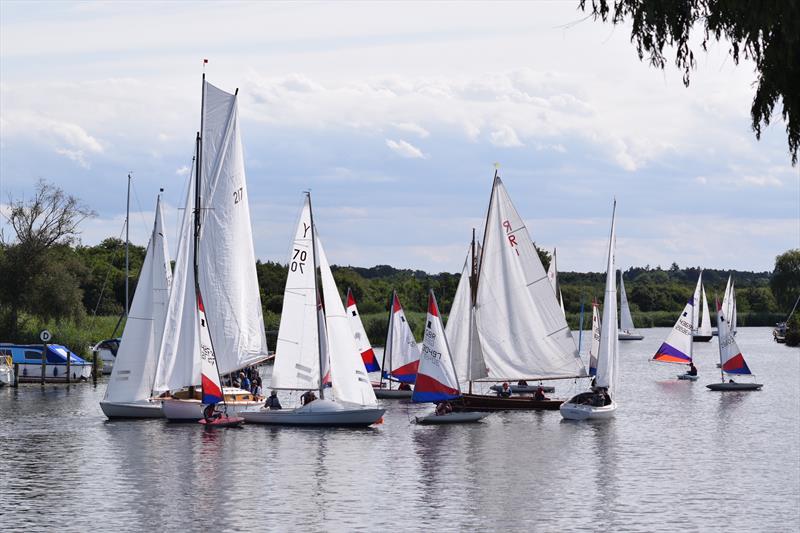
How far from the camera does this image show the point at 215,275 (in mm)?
61812

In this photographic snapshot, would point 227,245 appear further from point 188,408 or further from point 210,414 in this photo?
point 210,414

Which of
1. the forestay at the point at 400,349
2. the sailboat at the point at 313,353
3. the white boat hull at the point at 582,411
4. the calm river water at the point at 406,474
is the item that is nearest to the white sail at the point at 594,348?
the calm river water at the point at 406,474

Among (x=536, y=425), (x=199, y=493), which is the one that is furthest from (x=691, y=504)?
(x=536, y=425)

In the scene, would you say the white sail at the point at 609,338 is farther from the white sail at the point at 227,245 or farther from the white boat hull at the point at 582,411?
the white sail at the point at 227,245

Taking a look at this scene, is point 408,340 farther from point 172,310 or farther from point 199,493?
point 199,493

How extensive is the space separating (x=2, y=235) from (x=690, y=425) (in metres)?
65.0

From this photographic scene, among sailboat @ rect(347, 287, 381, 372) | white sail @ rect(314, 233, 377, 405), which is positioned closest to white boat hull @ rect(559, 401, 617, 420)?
white sail @ rect(314, 233, 377, 405)

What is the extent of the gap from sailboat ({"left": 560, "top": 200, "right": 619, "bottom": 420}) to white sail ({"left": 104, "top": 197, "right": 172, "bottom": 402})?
2159 cm

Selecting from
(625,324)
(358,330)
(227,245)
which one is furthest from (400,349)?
(625,324)

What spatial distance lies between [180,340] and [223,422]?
16.2 ft

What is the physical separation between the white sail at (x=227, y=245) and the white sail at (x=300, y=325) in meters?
5.40

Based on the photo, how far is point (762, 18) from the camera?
641 inches

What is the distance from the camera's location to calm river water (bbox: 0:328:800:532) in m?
35.6

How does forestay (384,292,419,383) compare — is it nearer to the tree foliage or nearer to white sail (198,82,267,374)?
white sail (198,82,267,374)
